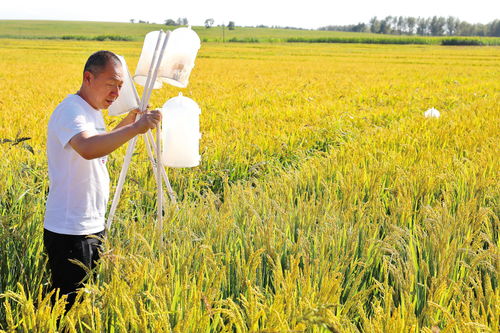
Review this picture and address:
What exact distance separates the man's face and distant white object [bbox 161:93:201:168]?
0.63 metres

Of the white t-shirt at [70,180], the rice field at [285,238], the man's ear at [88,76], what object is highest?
the man's ear at [88,76]

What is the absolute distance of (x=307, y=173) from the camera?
370 cm

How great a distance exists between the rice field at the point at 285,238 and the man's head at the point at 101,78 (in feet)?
1.80

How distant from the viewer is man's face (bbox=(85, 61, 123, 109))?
2064 mm

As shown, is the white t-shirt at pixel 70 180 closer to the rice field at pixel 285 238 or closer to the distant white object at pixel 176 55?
the rice field at pixel 285 238

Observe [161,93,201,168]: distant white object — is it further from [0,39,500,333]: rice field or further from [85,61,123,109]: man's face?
[85,61,123,109]: man's face

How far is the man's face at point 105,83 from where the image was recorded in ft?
6.77

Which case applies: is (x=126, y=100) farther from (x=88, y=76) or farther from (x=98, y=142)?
(x=98, y=142)

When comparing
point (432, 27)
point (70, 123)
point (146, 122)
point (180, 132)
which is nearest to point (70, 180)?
point (70, 123)

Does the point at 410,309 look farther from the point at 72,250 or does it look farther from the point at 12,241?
the point at 12,241

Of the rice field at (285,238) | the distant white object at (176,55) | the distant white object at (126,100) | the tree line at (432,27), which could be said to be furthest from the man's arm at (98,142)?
the tree line at (432,27)

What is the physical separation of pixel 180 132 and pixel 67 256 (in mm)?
971

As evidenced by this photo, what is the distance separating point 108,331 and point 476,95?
1180 centimetres

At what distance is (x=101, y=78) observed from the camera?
2.07 meters
